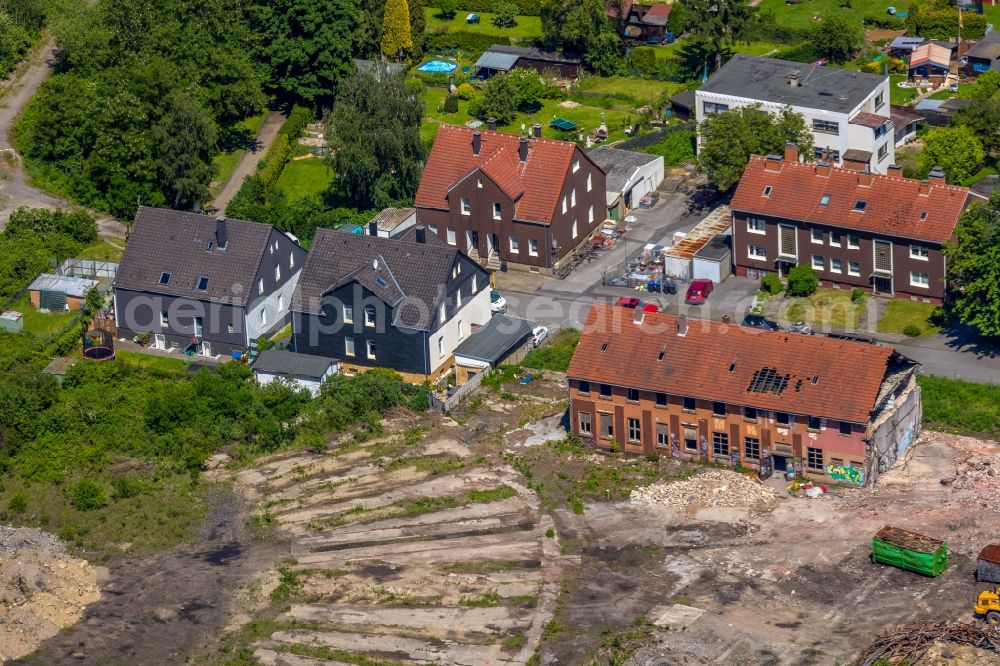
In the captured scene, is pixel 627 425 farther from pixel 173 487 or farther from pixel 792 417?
pixel 173 487

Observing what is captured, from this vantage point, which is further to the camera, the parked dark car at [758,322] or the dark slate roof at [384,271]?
the parked dark car at [758,322]

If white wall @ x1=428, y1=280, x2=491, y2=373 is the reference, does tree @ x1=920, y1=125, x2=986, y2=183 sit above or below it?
above

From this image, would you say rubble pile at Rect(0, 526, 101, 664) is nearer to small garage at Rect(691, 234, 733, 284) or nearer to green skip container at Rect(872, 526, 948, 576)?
green skip container at Rect(872, 526, 948, 576)

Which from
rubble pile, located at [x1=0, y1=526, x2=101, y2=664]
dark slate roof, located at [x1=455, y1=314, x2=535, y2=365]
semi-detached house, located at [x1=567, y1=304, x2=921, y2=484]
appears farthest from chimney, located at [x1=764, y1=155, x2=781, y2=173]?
rubble pile, located at [x1=0, y1=526, x2=101, y2=664]

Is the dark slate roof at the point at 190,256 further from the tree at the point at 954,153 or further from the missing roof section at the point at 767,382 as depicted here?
the tree at the point at 954,153

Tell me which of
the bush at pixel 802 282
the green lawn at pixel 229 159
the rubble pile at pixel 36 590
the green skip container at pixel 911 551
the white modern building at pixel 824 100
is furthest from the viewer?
the green lawn at pixel 229 159

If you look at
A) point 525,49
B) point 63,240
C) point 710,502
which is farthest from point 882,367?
point 525,49

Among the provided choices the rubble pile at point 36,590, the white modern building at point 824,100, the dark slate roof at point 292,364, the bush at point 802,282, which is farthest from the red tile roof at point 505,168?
the rubble pile at point 36,590

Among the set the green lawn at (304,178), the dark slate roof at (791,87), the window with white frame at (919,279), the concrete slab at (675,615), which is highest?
the dark slate roof at (791,87)
